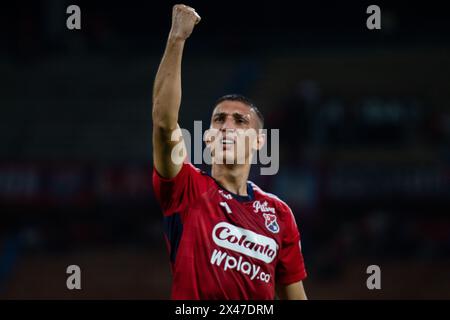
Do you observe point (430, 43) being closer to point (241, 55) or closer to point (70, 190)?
point (241, 55)

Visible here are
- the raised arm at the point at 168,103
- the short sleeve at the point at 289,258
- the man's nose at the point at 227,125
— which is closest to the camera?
the raised arm at the point at 168,103

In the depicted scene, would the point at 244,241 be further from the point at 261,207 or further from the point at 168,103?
the point at 168,103

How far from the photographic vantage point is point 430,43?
1900 cm

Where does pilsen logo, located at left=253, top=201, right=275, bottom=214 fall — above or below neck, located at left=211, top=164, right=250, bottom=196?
below

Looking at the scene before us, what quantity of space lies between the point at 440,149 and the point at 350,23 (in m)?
6.69

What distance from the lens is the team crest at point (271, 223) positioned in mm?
3909

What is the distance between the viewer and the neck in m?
3.93

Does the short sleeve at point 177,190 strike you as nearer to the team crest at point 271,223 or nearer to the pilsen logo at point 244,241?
the pilsen logo at point 244,241

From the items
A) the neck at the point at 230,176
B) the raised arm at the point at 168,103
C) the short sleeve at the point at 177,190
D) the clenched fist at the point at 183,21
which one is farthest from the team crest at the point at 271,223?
the clenched fist at the point at 183,21

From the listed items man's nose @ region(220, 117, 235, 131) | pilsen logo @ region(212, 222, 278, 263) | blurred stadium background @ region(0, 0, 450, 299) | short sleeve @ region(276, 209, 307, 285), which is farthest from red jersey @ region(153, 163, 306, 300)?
blurred stadium background @ region(0, 0, 450, 299)

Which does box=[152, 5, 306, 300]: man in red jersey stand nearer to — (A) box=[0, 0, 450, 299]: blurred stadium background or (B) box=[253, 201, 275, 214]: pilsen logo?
(B) box=[253, 201, 275, 214]: pilsen logo

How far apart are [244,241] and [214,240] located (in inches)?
7.2

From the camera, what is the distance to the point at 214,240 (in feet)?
11.9

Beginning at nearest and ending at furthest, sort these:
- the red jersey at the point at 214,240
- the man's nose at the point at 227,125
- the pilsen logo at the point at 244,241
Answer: the red jersey at the point at 214,240 < the pilsen logo at the point at 244,241 < the man's nose at the point at 227,125
